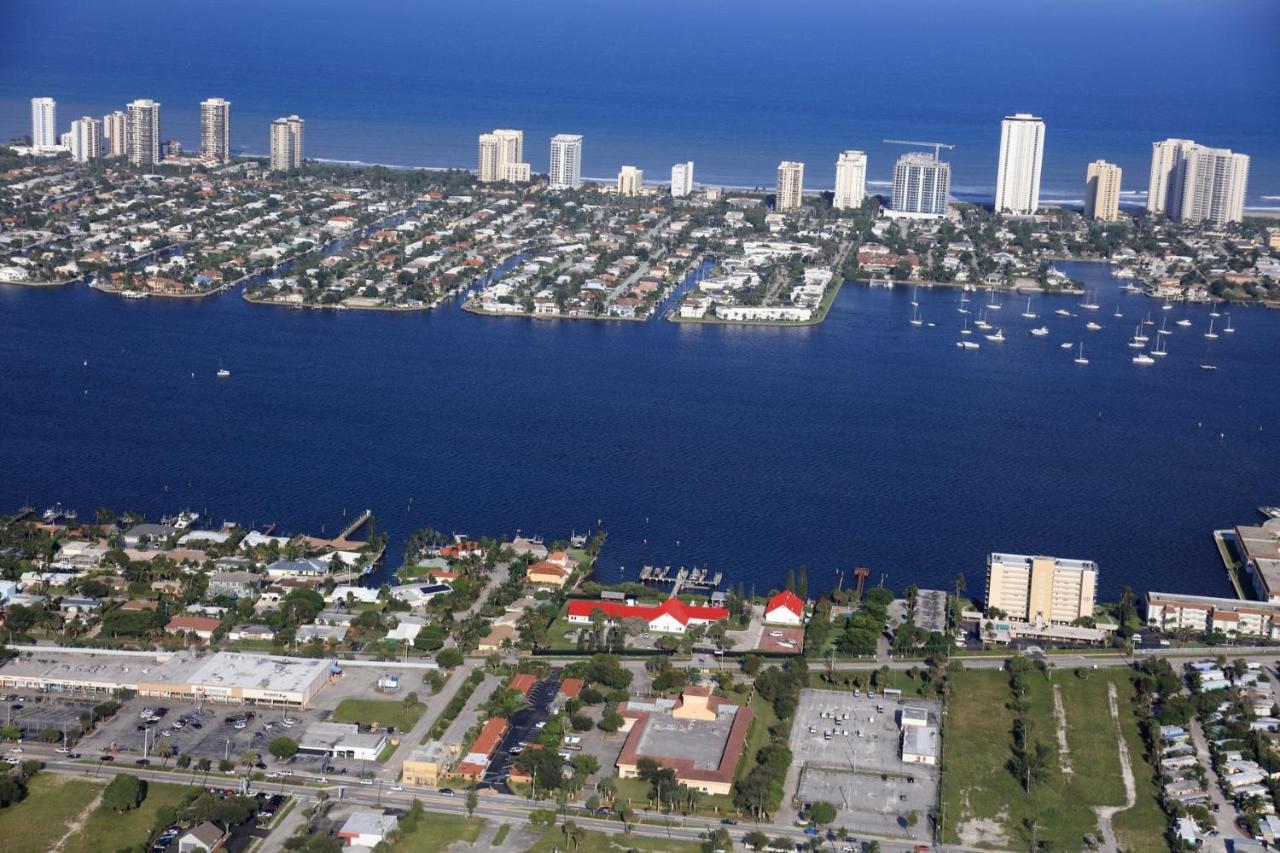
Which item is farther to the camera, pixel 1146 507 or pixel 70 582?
pixel 1146 507

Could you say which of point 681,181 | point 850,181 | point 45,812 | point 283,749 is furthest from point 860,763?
point 681,181

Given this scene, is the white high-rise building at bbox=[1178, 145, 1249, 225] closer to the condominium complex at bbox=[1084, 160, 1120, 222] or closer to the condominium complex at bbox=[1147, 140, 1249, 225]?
the condominium complex at bbox=[1147, 140, 1249, 225]

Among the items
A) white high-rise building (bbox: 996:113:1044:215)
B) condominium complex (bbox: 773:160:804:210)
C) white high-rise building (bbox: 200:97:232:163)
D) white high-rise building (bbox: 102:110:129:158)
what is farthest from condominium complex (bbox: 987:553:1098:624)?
white high-rise building (bbox: 102:110:129:158)

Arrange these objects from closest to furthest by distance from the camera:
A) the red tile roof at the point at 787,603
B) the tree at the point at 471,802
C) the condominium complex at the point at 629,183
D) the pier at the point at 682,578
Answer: the tree at the point at 471,802 → the red tile roof at the point at 787,603 → the pier at the point at 682,578 → the condominium complex at the point at 629,183

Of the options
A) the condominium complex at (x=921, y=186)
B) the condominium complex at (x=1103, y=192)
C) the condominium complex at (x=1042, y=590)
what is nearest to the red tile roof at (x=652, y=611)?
the condominium complex at (x=1042, y=590)

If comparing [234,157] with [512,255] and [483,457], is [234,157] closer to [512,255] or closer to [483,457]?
[512,255]

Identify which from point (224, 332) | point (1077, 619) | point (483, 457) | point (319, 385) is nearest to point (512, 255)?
point (224, 332)

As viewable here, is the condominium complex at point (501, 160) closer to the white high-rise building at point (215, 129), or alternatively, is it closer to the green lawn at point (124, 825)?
the white high-rise building at point (215, 129)
